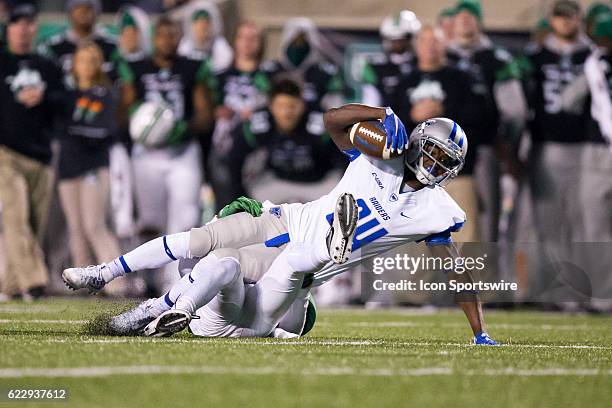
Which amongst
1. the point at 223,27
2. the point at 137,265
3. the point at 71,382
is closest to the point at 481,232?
the point at 223,27

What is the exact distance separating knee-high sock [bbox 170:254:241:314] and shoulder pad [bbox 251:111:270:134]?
536 cm

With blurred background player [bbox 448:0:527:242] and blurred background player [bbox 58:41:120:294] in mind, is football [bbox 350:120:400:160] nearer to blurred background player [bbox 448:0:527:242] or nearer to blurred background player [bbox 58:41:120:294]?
blurred background player [bbox 448:0:527:242]

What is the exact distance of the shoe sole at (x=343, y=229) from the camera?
5.98 m

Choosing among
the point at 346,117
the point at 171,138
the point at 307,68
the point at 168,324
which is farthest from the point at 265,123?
the point at 168,324

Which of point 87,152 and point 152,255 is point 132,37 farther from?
point 152,255

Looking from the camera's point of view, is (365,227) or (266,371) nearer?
(266,371)

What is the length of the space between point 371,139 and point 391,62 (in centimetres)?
544

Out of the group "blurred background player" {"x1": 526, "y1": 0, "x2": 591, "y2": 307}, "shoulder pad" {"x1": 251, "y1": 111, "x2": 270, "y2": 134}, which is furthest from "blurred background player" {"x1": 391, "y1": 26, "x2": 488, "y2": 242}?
"shoulder pad" {"x1": 251, "y1": 111, "x2": 270, "y2": 134}

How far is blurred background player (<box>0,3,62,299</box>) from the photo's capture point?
1146 centimetres

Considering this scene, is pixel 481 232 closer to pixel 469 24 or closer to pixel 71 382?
pixel 469 24

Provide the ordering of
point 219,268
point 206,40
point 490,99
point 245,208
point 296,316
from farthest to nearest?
point 206,40 < point 490,99 < point 296,316 < point 245,208 < point 219,268

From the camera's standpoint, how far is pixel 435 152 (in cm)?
649

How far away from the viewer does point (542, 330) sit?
342 inches

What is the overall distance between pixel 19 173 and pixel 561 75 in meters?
5.22
